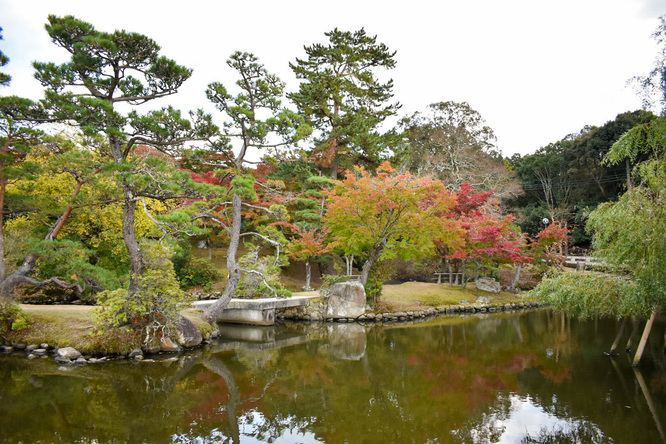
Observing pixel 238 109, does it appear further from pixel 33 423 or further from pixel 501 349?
pixel 501 349

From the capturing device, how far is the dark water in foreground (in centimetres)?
518

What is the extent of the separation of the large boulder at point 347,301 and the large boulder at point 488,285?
7850 millimetres

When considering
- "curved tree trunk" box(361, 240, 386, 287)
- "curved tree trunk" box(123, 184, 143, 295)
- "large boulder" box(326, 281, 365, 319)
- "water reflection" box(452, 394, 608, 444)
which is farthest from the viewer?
"curved tree trunk" box(361, 240, 386, 287)

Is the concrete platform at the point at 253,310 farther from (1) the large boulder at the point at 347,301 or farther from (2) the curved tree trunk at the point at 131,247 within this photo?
(2) the curved tree trunk at the point at 131,247

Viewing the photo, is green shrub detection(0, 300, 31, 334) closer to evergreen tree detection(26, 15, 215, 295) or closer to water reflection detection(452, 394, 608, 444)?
evergreen tree detection(26, 15, 215, 295)

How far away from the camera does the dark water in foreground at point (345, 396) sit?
17.0 feet

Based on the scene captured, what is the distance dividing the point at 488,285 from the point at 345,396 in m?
14.5

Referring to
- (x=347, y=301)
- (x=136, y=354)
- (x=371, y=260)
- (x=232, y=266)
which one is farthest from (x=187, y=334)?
(x=371, y=260)

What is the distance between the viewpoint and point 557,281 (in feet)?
27.1

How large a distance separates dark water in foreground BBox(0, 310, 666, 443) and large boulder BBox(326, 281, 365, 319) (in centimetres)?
355

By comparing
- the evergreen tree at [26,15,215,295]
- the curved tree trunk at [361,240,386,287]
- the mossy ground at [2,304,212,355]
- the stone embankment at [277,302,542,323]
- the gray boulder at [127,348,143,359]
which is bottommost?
the stone embankment at [277,302,542,323]

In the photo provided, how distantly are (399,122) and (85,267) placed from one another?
27.8 meters

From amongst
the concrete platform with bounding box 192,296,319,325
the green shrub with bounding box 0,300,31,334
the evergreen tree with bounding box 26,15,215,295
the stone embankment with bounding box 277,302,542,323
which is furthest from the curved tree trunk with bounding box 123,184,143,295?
the stone embankment with bounding box 277,302,542,323

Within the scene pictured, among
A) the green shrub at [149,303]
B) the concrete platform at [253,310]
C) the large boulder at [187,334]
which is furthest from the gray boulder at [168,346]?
the concrete platform at [253,310]
